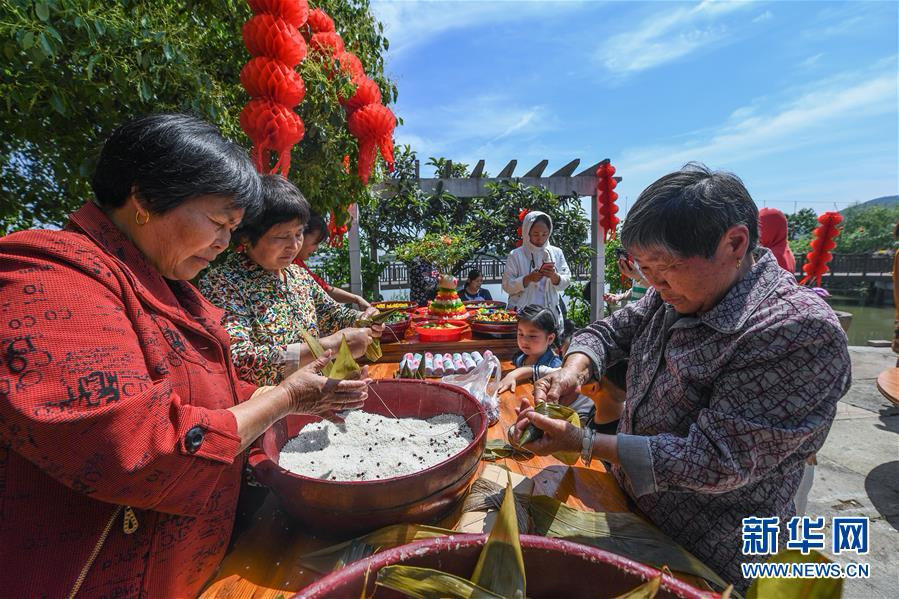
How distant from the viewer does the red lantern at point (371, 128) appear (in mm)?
3375

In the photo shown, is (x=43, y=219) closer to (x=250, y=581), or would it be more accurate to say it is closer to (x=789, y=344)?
(x=250, y=581)

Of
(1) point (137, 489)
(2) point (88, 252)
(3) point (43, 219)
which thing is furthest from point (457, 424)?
(3) point (43, 219)

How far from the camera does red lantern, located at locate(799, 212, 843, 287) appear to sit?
512 cm

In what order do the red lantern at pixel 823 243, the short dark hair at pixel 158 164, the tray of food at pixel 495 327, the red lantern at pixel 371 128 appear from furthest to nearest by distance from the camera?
the red lantern at pixel 823 243 < the red lantern at pixel 371 128 < the tray of food at pixel 495 327 < the short dark hair at pixel 158 164

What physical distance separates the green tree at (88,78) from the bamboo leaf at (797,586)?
2.80 metres

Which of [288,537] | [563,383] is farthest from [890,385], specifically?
[288,537]

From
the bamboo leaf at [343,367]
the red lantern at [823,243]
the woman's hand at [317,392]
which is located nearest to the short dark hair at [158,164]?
the woman's hand at [317,392]

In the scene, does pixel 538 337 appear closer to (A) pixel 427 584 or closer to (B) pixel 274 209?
(B) pixel 274 209

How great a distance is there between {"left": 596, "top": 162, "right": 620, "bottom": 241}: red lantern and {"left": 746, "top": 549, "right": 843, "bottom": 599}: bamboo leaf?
8.65 meters

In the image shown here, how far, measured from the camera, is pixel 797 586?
0.63m

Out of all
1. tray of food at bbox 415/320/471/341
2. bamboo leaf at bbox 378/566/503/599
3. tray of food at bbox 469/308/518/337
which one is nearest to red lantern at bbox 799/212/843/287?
tray of food at bbox 469/308/518/337

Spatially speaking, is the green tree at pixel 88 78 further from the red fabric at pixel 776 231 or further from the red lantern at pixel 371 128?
the red fabric at pixel 776 231

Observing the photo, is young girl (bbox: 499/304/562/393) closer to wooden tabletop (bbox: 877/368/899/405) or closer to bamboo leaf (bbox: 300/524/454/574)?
bamboo leaf (bbox: 300/524/454/574)

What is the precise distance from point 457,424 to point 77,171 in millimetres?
2472
